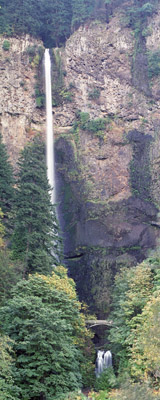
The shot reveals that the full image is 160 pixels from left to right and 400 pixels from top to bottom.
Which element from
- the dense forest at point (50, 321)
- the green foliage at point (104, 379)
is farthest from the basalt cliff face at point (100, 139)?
the green foliage at point (104, 379)

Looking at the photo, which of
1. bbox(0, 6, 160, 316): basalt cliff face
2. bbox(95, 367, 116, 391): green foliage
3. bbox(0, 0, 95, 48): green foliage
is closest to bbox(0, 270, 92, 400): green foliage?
bbox(95, 367, 116, 391): green foliage

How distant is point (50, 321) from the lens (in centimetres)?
1922

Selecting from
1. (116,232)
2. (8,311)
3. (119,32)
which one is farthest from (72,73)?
(8,311)

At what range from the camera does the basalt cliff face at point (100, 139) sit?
1535 inches

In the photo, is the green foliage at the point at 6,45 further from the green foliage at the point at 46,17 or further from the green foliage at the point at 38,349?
the green foliage at the point at 38,349

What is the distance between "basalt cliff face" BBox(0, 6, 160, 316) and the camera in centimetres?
3900

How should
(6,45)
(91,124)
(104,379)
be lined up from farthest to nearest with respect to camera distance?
(6,45) < (91,124) < (104,379)

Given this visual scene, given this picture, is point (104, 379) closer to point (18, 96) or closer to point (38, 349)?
point (38, 349)

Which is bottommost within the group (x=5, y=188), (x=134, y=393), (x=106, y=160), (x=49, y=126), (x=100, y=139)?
(x=134, y=393)

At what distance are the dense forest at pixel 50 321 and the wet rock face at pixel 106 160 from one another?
6.31m

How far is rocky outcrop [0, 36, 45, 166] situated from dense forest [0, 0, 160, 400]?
12.8 metres

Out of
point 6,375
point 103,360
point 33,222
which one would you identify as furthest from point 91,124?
point 6,375

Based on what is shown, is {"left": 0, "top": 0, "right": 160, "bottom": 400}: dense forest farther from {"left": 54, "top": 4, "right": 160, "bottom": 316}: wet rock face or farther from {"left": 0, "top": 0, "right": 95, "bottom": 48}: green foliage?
{"left": 0, "top": 0, "right": 95, "bottom": 48}: green foliage

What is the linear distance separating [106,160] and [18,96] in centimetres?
1173
